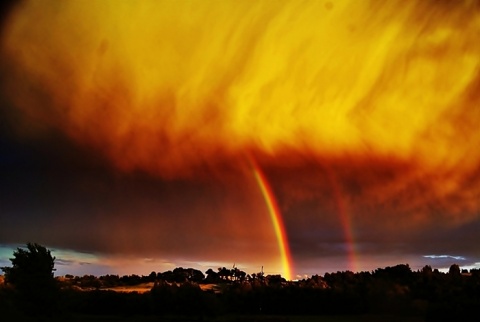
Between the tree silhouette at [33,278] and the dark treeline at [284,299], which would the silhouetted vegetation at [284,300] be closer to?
the dark treeline at [284,299]

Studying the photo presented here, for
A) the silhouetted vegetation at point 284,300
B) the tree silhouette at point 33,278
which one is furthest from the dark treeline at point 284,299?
the tree silhouette at point 33,278

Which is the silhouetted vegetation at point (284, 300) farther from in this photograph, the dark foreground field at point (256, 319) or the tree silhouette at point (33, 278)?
the tree silhouette at point (33, 278)

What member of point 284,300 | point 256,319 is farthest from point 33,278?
point 284,300

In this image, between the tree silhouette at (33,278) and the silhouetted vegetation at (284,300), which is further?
the silhouetted vegetation at (284,300)

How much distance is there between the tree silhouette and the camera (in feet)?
295

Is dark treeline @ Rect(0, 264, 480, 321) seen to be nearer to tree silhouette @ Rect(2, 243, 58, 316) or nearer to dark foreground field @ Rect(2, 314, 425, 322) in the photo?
dark foreground field @ Rect(2, 314, 425, 322)

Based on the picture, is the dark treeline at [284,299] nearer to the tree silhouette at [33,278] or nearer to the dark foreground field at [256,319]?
the dark foreground field at [256,319]

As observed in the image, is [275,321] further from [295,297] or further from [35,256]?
[35,256]

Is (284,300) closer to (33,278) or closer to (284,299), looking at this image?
(284,299)

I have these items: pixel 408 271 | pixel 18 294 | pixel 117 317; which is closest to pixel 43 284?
pixel 18 294

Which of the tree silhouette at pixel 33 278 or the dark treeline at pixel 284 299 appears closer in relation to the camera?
the tree silhouette at pixel 33 278

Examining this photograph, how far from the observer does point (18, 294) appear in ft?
300

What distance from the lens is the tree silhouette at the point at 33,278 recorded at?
89875 mm

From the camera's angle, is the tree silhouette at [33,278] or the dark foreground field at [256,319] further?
the dark foreground field at [256,319]
